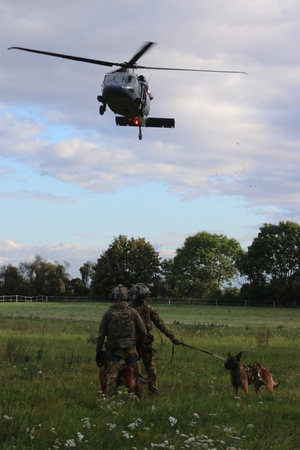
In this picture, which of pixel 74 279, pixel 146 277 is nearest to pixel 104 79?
pixel 146 277

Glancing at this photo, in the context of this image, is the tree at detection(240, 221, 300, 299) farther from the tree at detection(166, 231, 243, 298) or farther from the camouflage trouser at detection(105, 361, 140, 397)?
the camouflage trouser at detection(105, 361, 140, 397)

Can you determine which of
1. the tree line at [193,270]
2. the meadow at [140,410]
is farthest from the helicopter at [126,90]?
the tree line at [193,270]

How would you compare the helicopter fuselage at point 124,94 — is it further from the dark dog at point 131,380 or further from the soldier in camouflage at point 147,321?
the dark dog at point 131,380

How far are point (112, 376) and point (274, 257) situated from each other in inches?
3148

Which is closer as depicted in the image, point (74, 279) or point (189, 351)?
point (189, 351)

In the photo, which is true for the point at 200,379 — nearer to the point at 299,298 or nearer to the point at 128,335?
the point at 128,335

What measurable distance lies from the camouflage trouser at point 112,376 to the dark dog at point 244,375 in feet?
6.82

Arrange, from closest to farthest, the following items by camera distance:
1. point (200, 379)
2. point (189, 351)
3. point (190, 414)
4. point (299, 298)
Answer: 1. point (190, 414)
2. point (200, 379)
3. point (189, 351)
4. point (299, 298)

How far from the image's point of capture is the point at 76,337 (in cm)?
1986

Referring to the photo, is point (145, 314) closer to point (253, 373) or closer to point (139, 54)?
point (253, 373)

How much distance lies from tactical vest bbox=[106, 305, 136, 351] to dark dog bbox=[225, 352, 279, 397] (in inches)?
85.7

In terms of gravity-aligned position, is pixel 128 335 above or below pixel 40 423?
above

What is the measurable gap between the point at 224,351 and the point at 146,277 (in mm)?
78456

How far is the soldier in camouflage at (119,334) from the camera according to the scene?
8.79 metres
